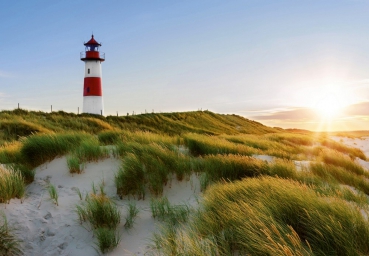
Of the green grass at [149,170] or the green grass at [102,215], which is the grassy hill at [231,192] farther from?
the green grass at [102,215]

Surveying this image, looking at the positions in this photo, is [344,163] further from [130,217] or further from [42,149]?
[42,149]

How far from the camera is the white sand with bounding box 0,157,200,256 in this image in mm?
3936

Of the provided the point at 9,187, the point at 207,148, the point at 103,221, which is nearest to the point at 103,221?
the point at 103,221

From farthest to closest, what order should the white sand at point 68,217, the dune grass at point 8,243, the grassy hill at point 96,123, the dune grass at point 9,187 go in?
the grassy hill at point 96,123 → the dune grass at point 9,187 → the white sand at point 68,217 → the dune grass at point 8,243

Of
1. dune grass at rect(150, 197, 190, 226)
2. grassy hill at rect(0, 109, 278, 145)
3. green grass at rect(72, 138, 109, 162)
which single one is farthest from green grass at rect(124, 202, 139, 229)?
grassy hill at rect(0, 109, 278, 145)

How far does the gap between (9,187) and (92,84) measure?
28770mm

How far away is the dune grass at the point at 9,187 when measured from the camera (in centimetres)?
454

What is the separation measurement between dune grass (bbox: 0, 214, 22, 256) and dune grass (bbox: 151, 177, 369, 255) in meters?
1.89

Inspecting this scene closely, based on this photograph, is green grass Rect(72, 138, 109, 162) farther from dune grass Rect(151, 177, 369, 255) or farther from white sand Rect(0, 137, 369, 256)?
dune grass Rect(151, 177, 369, 255)

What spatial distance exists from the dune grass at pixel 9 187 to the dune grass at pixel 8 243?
79 centimetres

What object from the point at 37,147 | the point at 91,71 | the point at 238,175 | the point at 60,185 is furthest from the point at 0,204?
the point at 91,71

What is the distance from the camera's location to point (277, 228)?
284cm

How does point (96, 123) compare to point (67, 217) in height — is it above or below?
above

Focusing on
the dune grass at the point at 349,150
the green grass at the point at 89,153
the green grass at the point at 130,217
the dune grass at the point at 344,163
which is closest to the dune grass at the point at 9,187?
the green grass at the point at 89,153
